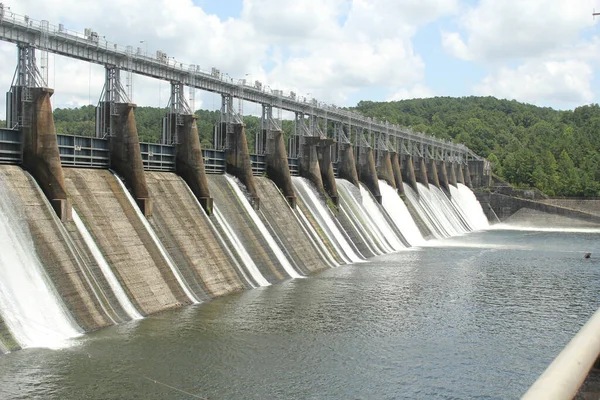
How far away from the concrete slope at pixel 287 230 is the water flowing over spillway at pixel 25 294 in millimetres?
21869

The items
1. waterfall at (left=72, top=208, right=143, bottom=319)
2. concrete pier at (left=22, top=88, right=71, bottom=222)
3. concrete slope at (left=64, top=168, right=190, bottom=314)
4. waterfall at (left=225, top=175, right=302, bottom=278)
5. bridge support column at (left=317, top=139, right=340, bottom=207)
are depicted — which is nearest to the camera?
waterfall at (left=72, top=208, right=143, bottom=319)

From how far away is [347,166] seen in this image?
7325cm

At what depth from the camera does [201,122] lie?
126m

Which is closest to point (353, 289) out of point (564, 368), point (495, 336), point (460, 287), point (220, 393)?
point (460, 287)

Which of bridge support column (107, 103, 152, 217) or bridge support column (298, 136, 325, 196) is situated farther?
bridge support column (298, 136, 325, 196)

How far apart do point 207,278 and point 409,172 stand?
196ft

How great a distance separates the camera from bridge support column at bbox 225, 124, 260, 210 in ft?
164

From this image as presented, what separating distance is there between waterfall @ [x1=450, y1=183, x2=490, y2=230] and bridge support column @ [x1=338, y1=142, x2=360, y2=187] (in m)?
35.6

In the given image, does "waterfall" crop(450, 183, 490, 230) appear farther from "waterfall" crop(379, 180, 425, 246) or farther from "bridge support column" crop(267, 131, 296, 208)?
"bridge support column" crop(267, 131, 296, 208)

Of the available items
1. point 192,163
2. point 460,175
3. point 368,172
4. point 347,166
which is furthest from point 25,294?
point 460,175

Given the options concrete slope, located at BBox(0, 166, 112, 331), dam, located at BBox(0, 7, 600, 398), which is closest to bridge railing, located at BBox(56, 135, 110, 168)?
dam, located at BBox(0, 7, 600, 398)

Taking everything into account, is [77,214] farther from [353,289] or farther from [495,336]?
[495,336]

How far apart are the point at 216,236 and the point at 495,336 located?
18259 mm

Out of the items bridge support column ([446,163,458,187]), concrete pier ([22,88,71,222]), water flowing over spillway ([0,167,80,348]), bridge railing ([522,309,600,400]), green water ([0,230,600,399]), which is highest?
bridge support column ([446,163,458,187])
